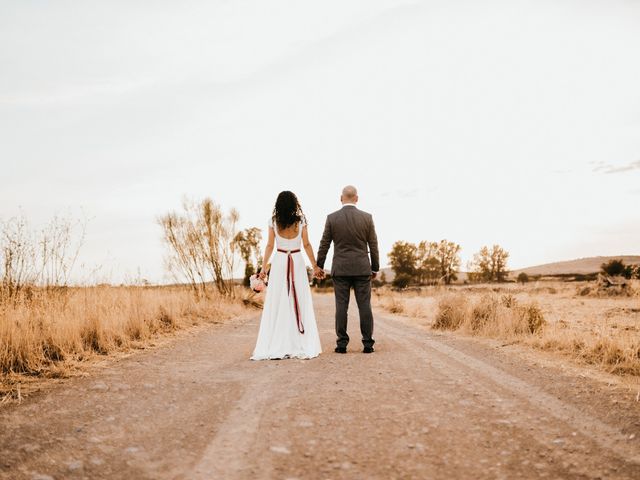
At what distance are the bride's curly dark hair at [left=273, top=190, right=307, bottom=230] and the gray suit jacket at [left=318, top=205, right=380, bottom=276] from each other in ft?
1.84

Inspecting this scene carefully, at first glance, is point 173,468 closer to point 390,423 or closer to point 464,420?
point 390,423

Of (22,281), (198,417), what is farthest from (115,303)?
(198,417)

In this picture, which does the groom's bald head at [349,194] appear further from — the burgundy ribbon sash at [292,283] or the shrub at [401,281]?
the shrub at [401,281]

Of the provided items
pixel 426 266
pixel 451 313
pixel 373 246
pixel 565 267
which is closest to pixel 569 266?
pixel 565 267

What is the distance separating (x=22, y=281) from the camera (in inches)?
332

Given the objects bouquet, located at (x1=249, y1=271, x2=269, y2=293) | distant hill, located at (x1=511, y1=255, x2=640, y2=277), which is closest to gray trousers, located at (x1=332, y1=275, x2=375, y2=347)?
bouquet, located at (x1=249, y1=271, x2=269, y2=293)

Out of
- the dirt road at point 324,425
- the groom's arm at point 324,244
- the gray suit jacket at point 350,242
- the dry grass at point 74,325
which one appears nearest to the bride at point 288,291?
the groom's arm at point 324,244

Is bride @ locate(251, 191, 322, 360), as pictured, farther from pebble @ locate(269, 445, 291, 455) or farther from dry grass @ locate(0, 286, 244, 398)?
pebble @ locate(269, 445, 291, 455)

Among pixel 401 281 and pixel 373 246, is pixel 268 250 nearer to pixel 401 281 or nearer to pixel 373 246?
pixel 373 246

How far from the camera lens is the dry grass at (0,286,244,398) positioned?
220 inches

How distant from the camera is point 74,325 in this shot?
6805 millimetres

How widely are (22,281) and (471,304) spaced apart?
31.4 feet

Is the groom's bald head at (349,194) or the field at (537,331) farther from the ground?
the groom's bald head at (349,194)

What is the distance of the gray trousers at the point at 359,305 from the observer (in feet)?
24.6
